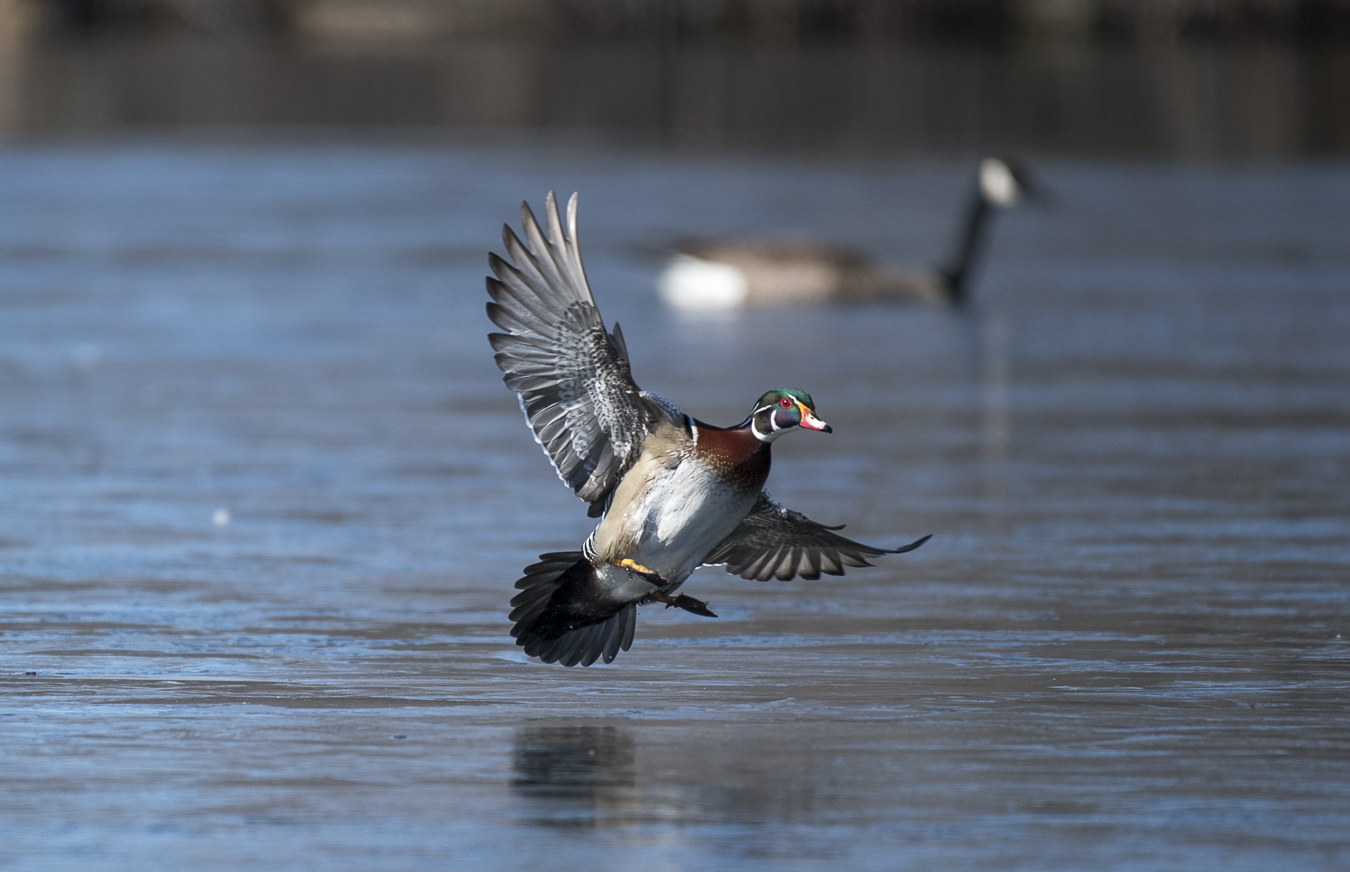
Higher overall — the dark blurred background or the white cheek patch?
the dark blurred background

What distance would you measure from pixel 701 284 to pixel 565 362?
926cm

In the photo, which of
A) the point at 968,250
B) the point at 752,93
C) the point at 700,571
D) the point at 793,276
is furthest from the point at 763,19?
the point at 700,571

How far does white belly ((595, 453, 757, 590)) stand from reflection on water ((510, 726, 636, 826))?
40cm

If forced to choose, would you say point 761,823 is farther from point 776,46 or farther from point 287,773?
point 776,46

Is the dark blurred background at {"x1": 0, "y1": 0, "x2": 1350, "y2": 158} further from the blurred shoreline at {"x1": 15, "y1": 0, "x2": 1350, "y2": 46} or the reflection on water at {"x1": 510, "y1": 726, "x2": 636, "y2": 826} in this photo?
the reflection on water at {"x1": 510, "y1": 726, "x2": 636, "y2": 826}

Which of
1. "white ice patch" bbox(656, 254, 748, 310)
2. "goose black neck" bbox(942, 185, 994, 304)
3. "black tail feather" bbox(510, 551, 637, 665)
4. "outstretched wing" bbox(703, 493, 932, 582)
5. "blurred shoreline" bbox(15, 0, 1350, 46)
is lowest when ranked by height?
"black tail feather" bbox(510, 551, 637, 665)

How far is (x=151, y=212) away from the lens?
63.8 feet

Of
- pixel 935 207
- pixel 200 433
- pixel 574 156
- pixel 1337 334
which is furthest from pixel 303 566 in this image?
pixel 574 156

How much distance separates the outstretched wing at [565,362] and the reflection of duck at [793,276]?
8.99m

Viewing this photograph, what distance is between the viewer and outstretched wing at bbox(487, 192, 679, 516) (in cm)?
540

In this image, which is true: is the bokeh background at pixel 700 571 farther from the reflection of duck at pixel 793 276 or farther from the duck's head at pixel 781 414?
the duck's head at pixel 781 414

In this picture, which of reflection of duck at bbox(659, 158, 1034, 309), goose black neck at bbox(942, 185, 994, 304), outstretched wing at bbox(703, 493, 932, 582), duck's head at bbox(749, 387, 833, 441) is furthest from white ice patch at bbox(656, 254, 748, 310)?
duck's head at bbox(749, 387, 833, 441)

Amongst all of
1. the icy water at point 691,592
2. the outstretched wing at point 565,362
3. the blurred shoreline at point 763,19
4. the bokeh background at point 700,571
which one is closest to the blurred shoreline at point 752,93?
the blurred shoreline at point 763,19

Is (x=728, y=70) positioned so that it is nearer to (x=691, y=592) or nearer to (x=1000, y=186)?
(x=1000, y=186)
